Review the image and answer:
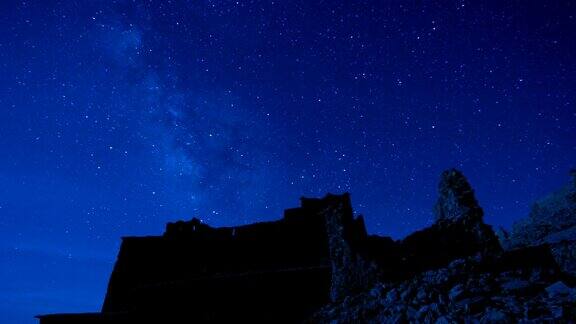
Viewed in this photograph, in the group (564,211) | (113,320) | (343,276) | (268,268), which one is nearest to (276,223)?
(268,268)

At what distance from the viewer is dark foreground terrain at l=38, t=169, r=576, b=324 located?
6.41m

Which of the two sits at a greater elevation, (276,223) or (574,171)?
(574,171)

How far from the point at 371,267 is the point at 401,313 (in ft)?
9.38

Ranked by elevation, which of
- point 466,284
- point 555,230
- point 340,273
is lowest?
point 466,284

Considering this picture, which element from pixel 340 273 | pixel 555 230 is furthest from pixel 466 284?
pixel 555 230

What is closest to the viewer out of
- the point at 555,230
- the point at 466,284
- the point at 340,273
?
the point at 466,284

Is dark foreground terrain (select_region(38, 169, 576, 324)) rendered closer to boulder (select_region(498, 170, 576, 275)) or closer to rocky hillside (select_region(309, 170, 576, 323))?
rocky hillside (select_region(309, 170, 576, 323))

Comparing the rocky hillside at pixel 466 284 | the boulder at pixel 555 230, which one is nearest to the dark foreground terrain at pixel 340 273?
the rocky hillside at pixel 466 284

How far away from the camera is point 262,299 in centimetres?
1473

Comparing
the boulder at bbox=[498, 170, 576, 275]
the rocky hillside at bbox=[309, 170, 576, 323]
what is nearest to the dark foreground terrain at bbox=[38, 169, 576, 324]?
the rocky hillside at bbox=[309, 170, 576, 323]

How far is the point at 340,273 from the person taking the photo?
10688 mm

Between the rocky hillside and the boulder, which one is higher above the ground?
the boulder

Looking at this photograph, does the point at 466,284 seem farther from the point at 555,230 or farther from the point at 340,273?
the point at 555,230

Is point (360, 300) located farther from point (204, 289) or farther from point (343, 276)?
point (204, 289)
